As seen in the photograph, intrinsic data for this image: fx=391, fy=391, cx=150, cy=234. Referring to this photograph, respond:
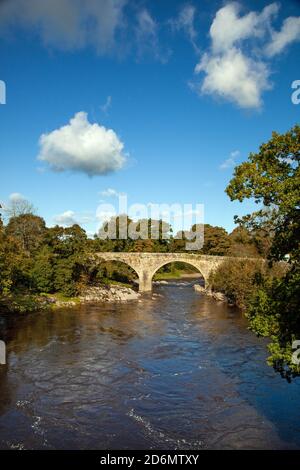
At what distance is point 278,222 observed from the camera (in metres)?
13.7

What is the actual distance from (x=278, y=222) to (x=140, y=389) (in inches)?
528

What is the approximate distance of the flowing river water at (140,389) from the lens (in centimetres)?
1678

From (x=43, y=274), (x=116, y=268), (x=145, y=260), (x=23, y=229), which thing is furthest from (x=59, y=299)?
(x=23, y=229)

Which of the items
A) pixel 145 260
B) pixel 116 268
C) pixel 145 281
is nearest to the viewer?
pixel 145 260

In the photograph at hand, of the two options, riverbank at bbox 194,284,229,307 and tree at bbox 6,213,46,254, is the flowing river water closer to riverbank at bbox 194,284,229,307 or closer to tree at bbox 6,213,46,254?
riverbank at bbox 194,284,229,307

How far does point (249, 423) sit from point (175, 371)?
7835 millimetres

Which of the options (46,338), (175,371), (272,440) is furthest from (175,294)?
(272,440)

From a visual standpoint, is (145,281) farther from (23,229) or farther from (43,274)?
(23,229)

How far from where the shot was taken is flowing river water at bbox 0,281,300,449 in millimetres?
16781

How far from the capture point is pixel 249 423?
18.0 m

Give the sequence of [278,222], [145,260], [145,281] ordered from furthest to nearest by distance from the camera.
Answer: [145,281] < [145,260] < [278,222]

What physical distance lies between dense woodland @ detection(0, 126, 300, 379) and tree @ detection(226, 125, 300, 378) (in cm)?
3

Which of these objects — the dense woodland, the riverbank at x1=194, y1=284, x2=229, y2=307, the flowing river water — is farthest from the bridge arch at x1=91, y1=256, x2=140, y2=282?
the flowing river water
